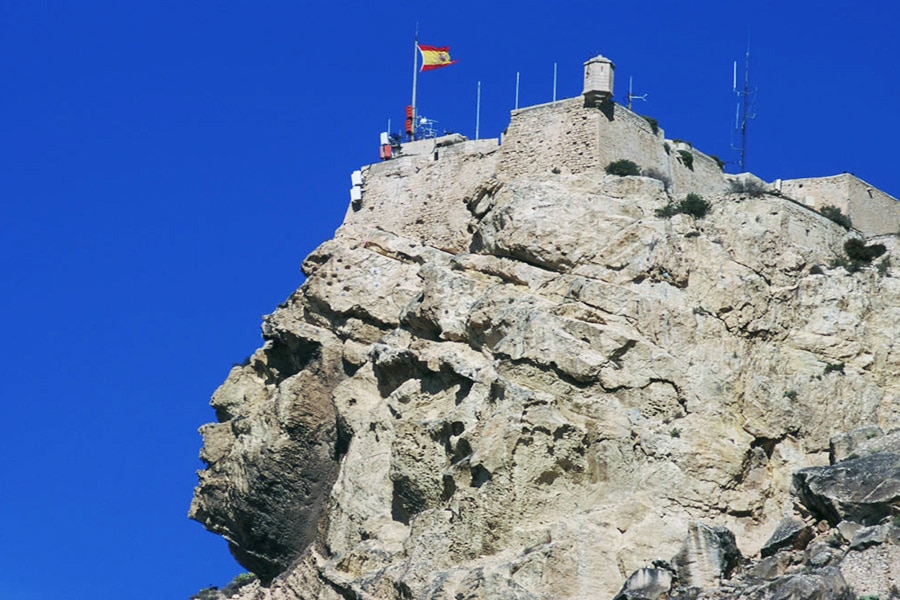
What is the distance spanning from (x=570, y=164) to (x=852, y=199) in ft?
22.3

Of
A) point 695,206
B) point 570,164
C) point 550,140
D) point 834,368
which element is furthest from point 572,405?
point 550,140

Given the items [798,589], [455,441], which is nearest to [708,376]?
[455,441]

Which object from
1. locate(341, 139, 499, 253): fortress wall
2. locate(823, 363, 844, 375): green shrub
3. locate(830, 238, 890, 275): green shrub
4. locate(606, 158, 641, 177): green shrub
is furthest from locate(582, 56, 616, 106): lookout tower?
locate(823, 363, 844, 375): green shrub

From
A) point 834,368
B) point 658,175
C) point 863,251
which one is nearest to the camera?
point 834,368

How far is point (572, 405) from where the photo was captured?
169 feet

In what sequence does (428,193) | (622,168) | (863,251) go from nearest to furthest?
(863,251) → (622,168) → (428,193)

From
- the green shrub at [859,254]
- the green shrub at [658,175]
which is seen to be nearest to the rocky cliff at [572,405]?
the green shrub at [859,254]

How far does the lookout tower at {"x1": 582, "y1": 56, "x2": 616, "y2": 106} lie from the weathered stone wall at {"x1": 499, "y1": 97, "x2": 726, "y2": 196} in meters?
0.30

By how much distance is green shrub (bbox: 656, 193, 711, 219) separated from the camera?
5459 centimetres

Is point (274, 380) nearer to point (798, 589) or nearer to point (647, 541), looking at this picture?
point (647, 541)

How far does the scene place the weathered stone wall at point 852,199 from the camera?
58.8 metres

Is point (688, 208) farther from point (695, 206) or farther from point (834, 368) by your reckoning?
point (834, 368)

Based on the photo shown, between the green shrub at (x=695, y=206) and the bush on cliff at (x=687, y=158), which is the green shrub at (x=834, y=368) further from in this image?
the bush on cliff at (x=687, y=158)

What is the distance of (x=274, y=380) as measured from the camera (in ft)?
196
